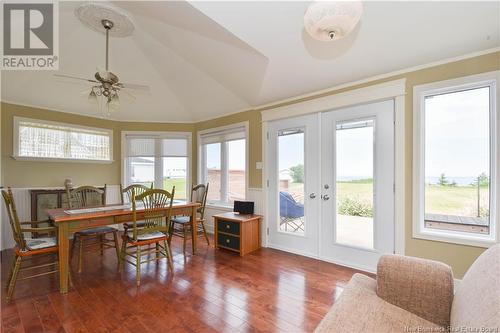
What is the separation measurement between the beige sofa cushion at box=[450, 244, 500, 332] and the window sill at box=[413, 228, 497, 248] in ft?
4.76

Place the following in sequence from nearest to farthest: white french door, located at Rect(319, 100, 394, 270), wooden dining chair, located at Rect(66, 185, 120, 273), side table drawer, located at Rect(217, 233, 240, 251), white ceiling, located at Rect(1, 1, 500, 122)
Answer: white ceiling, located at Rect(1, 1, 500, 122) < white french door, located at Rect(319, 100, 394, 270) < wooden dining chair, located at Rect(66, 185, 120, 273) < side table drawer, located at Rect(217, 233, 240, 251)

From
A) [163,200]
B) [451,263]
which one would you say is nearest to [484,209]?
[451,263]

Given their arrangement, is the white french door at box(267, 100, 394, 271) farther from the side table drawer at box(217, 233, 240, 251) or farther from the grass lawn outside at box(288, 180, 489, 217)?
the side table drawer at box(217, 233, 240, 251)

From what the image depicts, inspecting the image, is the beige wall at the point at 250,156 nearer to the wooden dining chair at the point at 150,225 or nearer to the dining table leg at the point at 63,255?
the wooden dining chair at the point at 150,225

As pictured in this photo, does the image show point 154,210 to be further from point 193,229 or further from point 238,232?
point 238,232

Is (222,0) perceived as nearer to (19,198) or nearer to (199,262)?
(199,262)

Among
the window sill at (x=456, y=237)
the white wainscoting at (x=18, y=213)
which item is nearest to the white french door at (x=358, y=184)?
the window sill at (x=456, y=237)

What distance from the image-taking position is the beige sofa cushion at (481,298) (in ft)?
2.52

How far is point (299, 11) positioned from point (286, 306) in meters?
2.66

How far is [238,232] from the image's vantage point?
331 centimetres

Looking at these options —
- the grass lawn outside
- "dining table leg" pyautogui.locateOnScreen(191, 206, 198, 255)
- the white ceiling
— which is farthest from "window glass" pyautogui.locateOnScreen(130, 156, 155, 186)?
the grass lawn outside

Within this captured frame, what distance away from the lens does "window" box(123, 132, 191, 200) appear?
A: 4.82 metres

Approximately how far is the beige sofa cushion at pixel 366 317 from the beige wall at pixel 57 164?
4421 mm

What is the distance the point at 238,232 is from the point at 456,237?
242cm
